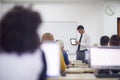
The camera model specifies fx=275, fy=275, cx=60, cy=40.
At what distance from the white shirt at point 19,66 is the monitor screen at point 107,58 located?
2.45 meters

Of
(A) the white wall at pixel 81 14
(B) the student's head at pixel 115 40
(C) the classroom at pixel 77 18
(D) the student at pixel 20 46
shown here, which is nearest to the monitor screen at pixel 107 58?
(B) the student's head at pixel 115 40

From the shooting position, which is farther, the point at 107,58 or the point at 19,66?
the point at 107,58

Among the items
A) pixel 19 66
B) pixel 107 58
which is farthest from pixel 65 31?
pixel 19 66

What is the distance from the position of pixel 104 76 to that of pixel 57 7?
6057 millimetres

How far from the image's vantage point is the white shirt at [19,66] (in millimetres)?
1135

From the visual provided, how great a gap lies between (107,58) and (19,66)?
2.51 meters

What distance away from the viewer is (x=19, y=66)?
1.15m

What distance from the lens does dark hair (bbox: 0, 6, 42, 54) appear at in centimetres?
108

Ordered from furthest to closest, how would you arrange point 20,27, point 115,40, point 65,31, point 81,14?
point 81,14
point 65,31
point 115,40
point 20,27

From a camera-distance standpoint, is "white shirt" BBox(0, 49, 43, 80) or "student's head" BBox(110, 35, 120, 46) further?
"student's head" BBox(110, 35, 120, 46)

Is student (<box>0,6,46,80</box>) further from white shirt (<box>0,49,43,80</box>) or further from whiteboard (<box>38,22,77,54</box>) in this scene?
whiteboard (<box>38,22,77,54</box>)

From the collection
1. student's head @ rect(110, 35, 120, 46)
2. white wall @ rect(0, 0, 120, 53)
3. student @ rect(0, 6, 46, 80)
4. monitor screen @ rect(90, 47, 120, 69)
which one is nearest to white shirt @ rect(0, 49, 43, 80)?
student @ rect(0, 6, 46, 80)

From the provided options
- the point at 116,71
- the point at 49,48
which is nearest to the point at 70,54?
the point at 116,71

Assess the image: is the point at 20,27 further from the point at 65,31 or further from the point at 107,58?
the point at 65,31
